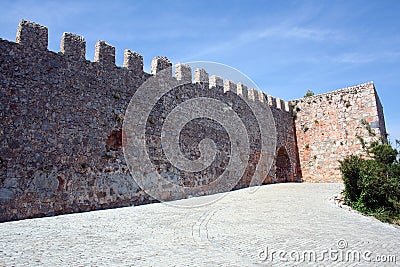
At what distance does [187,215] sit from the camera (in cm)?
730

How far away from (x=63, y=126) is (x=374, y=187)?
29.1 ft

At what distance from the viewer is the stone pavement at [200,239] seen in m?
3.85

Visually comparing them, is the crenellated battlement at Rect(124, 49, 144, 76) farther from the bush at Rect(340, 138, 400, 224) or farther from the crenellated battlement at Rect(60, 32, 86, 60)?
the bush at Rect(340, 138, 400, 224)

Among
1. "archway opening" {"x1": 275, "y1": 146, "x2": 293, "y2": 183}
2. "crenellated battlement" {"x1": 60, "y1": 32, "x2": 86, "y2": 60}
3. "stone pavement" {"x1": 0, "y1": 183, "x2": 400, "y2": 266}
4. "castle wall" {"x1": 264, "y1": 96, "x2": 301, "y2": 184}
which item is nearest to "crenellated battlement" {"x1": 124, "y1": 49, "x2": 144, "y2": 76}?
"crenellated battlement" {"x1": 60, "y1": 32, "x2": 86, "y2": 60}

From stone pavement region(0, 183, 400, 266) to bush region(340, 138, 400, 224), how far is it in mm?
1191

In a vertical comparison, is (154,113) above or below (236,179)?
above

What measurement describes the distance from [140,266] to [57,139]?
504 cm

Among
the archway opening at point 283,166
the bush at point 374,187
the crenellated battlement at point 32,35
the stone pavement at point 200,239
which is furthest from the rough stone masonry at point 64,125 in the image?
the archway opening at point 283,166

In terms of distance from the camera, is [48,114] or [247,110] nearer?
[48,114]

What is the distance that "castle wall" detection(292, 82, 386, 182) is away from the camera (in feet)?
49.3

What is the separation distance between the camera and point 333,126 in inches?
628

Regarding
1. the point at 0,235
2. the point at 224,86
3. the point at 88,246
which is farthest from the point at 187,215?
the point at 224,86

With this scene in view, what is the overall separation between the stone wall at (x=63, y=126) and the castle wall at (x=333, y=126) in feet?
31.5

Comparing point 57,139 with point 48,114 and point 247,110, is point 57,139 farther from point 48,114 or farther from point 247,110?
point 247,110
